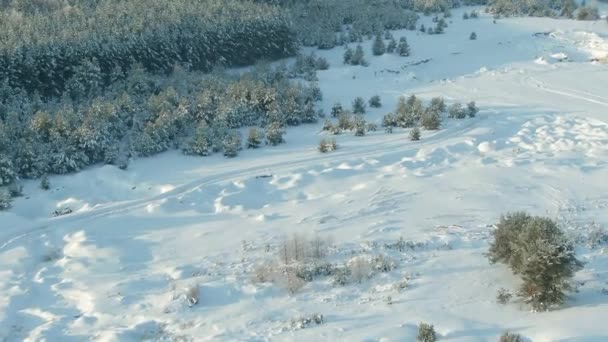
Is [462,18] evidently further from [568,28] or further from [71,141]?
[71,141]

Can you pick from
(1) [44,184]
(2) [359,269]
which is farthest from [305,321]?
(1) [44,184]

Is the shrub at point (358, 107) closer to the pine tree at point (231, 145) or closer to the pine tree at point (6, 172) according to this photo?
the pine tree at point (231, 145)

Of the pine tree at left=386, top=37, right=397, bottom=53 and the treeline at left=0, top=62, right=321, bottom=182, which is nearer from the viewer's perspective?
the treeline at left=0, top=62, right=321, bottom=182

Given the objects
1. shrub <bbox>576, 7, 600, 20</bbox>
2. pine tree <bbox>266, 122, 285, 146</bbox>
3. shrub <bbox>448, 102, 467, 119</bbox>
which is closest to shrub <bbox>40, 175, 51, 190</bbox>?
pine tree <bbox>266, 122, 285, 146</bbox>

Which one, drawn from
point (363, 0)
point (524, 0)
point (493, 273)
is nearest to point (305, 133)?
point (493, 273)

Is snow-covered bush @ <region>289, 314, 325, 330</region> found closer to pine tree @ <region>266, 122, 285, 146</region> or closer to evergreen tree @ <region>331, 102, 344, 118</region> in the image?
pine tree @ <region>266, 122, 285, 146</region>

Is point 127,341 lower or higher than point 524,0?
lower
